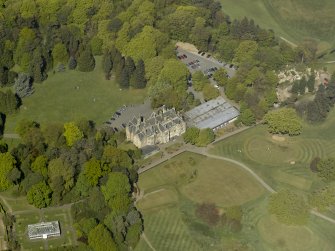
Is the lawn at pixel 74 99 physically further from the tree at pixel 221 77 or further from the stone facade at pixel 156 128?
the tree at pixel 221 77

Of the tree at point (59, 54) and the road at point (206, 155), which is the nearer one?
the road at point (206, 155)

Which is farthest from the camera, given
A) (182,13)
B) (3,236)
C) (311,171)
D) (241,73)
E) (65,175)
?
(182,13)

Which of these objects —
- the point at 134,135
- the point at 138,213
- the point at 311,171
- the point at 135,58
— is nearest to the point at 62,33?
the point at 135,58

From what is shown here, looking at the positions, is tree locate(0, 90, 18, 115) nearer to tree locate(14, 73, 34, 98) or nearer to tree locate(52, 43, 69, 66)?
tree locate(14, 73, 34, 98)

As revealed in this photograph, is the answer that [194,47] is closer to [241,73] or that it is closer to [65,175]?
[241,73]

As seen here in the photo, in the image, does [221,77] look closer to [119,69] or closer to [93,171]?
[119,69]

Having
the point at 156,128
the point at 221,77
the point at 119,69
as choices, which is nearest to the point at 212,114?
the point at 221,77

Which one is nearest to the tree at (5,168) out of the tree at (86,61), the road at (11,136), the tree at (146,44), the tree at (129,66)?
the road at (11,136)
